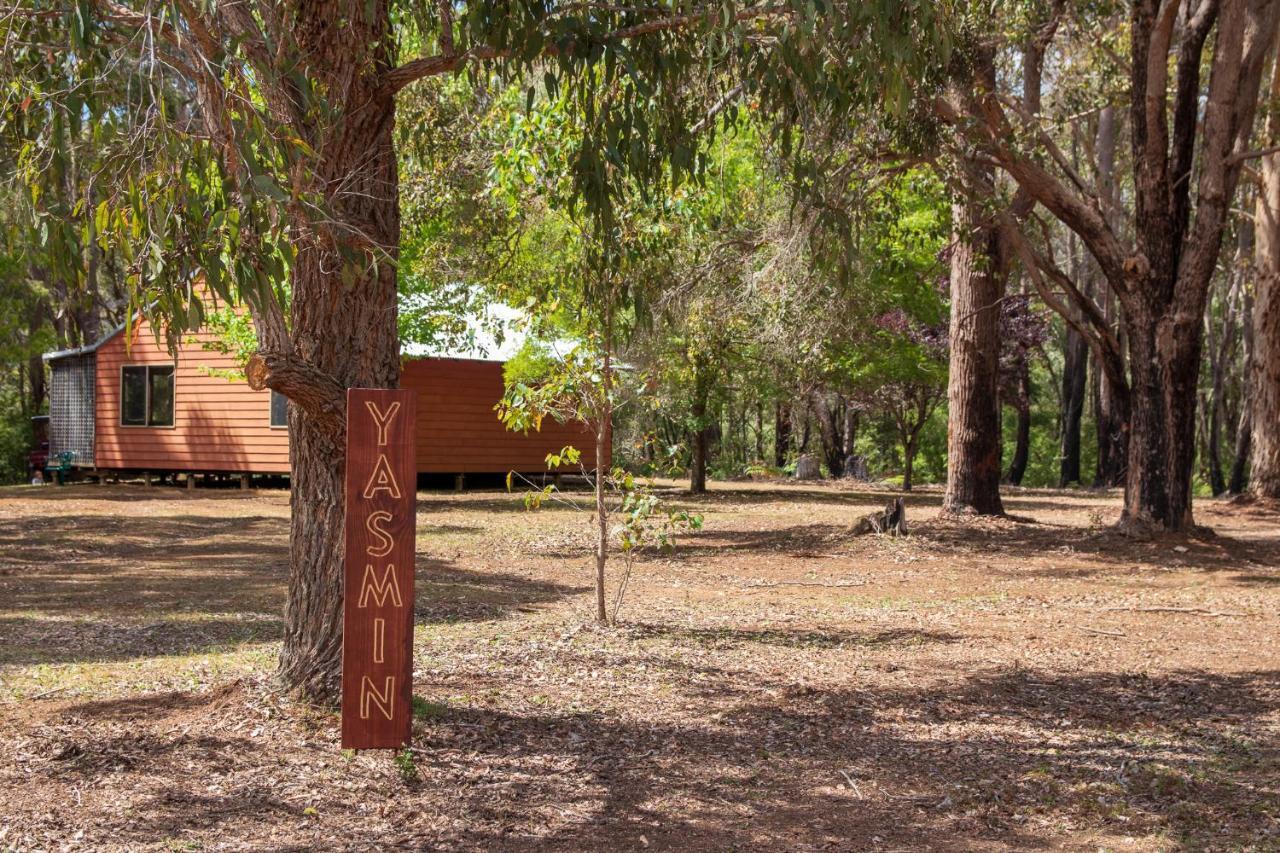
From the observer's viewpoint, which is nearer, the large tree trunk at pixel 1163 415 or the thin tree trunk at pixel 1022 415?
the large tree trunk at pixel 1163 415

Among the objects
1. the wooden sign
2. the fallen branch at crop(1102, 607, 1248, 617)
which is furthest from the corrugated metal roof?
the wooden sign

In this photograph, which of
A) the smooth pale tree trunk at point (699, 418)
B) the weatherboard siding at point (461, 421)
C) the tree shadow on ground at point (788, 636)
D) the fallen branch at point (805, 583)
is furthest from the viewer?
the weatherboard siding at point (461, 421)

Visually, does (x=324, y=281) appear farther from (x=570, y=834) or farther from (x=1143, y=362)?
(x=1143, y=362)

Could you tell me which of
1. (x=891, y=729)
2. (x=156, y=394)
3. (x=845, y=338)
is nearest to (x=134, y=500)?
(x=156, y=394)

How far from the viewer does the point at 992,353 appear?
16531mm

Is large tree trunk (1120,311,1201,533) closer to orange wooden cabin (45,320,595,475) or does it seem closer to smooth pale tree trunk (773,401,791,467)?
orange wooden cabin (45,320,595,475)

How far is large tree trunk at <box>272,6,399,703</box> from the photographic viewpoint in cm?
548

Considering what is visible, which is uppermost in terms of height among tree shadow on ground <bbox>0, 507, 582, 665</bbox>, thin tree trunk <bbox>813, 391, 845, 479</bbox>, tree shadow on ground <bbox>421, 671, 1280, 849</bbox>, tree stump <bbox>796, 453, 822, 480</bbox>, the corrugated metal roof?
the corrugated metal roof

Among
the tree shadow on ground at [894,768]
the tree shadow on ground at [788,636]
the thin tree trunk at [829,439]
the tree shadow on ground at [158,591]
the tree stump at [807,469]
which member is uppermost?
the thin tree trunk at [829,439]

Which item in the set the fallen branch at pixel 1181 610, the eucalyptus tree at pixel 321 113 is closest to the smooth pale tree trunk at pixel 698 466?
the fallen branch at pixel 1181 610

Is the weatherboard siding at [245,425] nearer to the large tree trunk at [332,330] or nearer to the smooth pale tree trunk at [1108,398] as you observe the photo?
the smooth pale tree trunk at [1108,398]

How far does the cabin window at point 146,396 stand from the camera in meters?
24.9

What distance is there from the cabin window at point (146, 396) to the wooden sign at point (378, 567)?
69.8ft

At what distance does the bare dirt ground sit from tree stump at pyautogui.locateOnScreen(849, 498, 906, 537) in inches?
101
